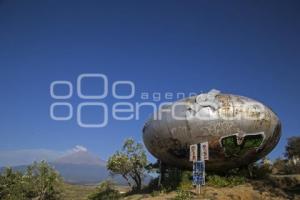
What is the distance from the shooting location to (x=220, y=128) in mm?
30359

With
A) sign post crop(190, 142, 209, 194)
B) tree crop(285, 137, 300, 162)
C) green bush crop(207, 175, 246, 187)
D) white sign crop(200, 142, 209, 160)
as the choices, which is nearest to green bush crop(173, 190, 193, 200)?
sign post crop(190, 142, 209, 194)

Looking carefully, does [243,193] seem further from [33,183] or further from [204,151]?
[33,183]

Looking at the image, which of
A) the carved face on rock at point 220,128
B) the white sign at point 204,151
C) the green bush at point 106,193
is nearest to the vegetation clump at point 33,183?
the green bush at point 106,193

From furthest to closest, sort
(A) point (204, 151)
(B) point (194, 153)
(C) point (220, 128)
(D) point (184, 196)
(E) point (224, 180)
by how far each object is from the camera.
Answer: (E) point (224, 180)
(B) point (194, 153)
(A) point (204, 151)
(C) point (220, 128)
(D) point (184, 196)

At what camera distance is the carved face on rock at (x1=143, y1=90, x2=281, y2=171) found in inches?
1200

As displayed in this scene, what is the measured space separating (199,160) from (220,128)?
8.93 feet

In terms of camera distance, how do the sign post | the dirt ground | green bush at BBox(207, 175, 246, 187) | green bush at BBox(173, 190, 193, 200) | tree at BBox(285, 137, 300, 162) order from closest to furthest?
green bush at BBox(173, 190, 193, 200)
the dirt ground
the sign post
green bush at BBox(207, 175, 246, 187)
tree at BBox(285, 137, 300, 162)

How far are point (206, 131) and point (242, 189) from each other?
183 inches

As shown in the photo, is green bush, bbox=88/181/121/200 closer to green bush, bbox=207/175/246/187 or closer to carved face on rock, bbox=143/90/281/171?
carved face on rock, bbox=143/90/281/171

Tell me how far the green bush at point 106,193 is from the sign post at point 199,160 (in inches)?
361

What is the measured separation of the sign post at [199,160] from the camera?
29469 millimetres

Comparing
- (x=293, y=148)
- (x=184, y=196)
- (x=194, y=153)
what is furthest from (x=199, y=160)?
(x=293, y=148)

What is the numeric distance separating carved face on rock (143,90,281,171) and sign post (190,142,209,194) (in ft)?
1.36

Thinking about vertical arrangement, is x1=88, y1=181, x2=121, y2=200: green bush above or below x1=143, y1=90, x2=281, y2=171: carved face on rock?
below
